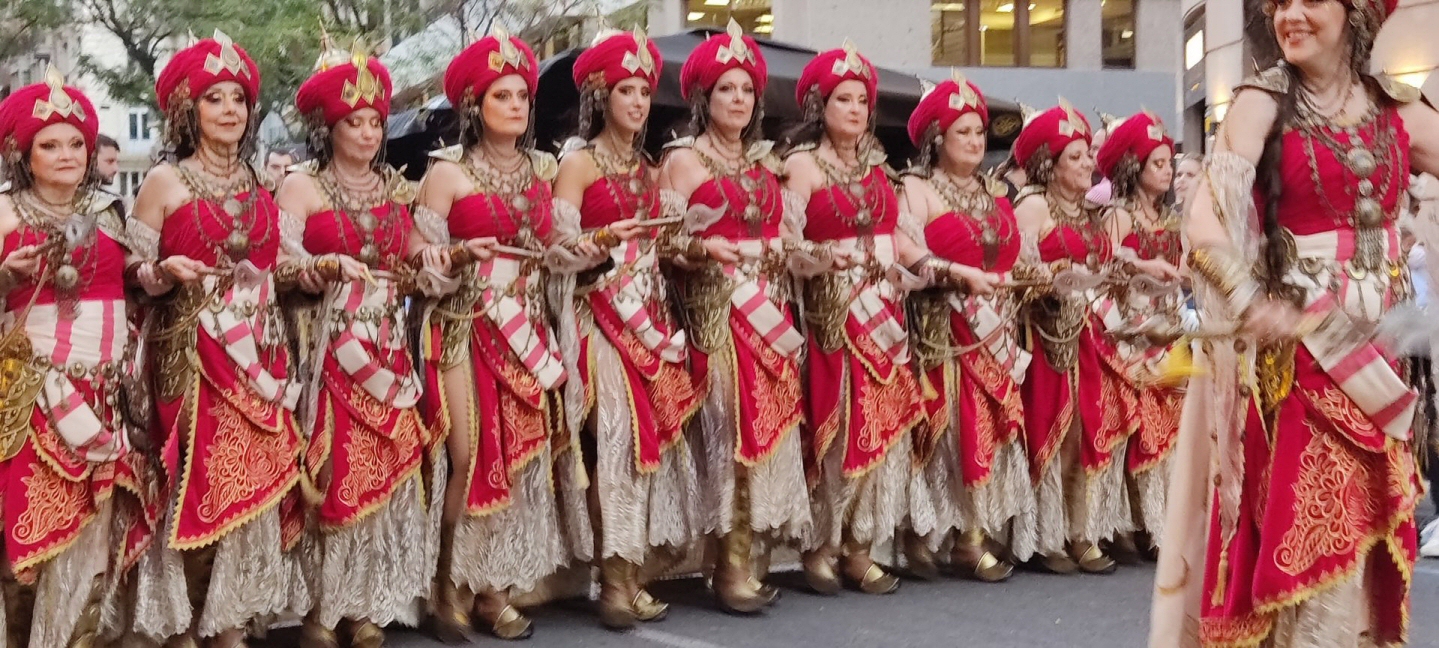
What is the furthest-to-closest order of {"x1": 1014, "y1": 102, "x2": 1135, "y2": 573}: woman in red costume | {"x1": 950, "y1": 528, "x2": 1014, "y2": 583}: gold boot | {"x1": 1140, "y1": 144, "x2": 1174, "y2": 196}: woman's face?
{"x1": 1140, "y1": 144, "x2": 1174, "y2": 196}: woman's face, {"x1": 1014, "y1": 102, "x2": 1135, "y2": 573}: woman in red costume, {"x1": 950, "y1": 528, "x2": 1014, "y2": 583}: gold boot

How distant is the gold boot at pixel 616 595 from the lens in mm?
4656

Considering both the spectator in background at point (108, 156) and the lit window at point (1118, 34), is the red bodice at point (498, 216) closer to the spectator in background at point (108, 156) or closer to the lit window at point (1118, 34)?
the spectator in background at point (108, 156)

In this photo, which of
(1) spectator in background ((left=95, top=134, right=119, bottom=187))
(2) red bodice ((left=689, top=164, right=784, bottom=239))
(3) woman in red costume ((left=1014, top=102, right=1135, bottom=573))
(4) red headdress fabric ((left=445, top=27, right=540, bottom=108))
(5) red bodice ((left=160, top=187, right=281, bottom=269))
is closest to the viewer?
(5) red bodice ((left=160, top=187, right=281, bottom=269))

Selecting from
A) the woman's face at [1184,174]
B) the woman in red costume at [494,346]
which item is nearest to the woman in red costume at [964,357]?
the woman's face at [1184,174]

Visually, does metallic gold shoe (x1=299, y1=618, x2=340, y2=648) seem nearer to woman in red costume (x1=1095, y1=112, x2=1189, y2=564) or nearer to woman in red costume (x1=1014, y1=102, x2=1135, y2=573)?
woman in red costume (x1=1014, y1=102, x2=1135, y2=573)

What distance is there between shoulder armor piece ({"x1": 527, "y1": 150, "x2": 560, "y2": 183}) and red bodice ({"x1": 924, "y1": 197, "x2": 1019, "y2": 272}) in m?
1.42

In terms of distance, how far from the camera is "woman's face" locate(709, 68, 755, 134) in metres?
4.82

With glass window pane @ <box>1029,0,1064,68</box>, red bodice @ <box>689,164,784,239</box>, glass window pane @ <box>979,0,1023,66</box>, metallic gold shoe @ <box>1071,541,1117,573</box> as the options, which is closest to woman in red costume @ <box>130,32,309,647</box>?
red bodice @ <box>689,164,784,239</box>

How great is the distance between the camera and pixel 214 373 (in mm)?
4039

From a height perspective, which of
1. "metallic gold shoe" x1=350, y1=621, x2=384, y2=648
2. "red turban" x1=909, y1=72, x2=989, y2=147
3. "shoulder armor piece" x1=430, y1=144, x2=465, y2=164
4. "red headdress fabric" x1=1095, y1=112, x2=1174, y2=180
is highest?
"red turban" x1=909, y1=72, x2=989, y2=147

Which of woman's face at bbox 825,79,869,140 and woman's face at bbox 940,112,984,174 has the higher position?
woman's face at bbox 825,79,869,140

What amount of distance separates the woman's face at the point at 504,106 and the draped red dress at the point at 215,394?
0.75 m

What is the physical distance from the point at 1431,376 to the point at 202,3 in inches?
470

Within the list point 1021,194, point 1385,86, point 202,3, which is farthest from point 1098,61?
point 1385,86
